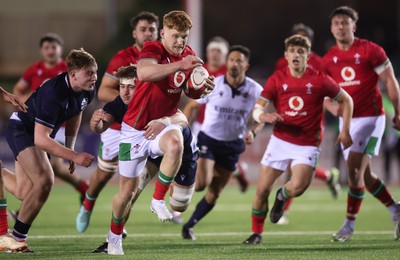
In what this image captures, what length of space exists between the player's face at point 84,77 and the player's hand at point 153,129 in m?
0.74

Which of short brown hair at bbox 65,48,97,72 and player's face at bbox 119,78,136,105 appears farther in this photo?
player's face at bbox 119,78,136,105

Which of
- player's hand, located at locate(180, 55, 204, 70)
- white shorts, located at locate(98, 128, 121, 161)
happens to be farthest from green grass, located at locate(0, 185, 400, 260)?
player's hand, located at locate(180, 55, 204, 70)

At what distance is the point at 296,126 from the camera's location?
10.1 metres

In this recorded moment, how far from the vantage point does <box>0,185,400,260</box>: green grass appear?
8891mm

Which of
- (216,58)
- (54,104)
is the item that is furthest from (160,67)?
(216,58)

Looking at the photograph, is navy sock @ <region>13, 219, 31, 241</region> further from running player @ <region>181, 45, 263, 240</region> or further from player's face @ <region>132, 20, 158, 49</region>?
player's face @ <region>132, 20, 158, 49</region>

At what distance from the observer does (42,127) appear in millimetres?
8711

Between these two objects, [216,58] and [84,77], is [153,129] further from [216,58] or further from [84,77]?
[216,58]

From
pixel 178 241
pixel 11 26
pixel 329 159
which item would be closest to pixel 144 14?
pixel 178 241

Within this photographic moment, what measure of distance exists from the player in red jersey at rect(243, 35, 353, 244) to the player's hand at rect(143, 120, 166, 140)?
5.11ft

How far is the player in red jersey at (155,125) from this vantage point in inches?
333

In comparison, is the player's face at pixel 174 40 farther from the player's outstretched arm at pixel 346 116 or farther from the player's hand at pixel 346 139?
the player's hand at pixel 346 139

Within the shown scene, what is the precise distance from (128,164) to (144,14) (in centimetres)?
256

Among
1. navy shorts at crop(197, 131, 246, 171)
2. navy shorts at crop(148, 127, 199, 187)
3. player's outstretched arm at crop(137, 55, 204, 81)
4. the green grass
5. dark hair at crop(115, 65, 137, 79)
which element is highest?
player's outstretched arm at crop(137, 55, 204, 81)
